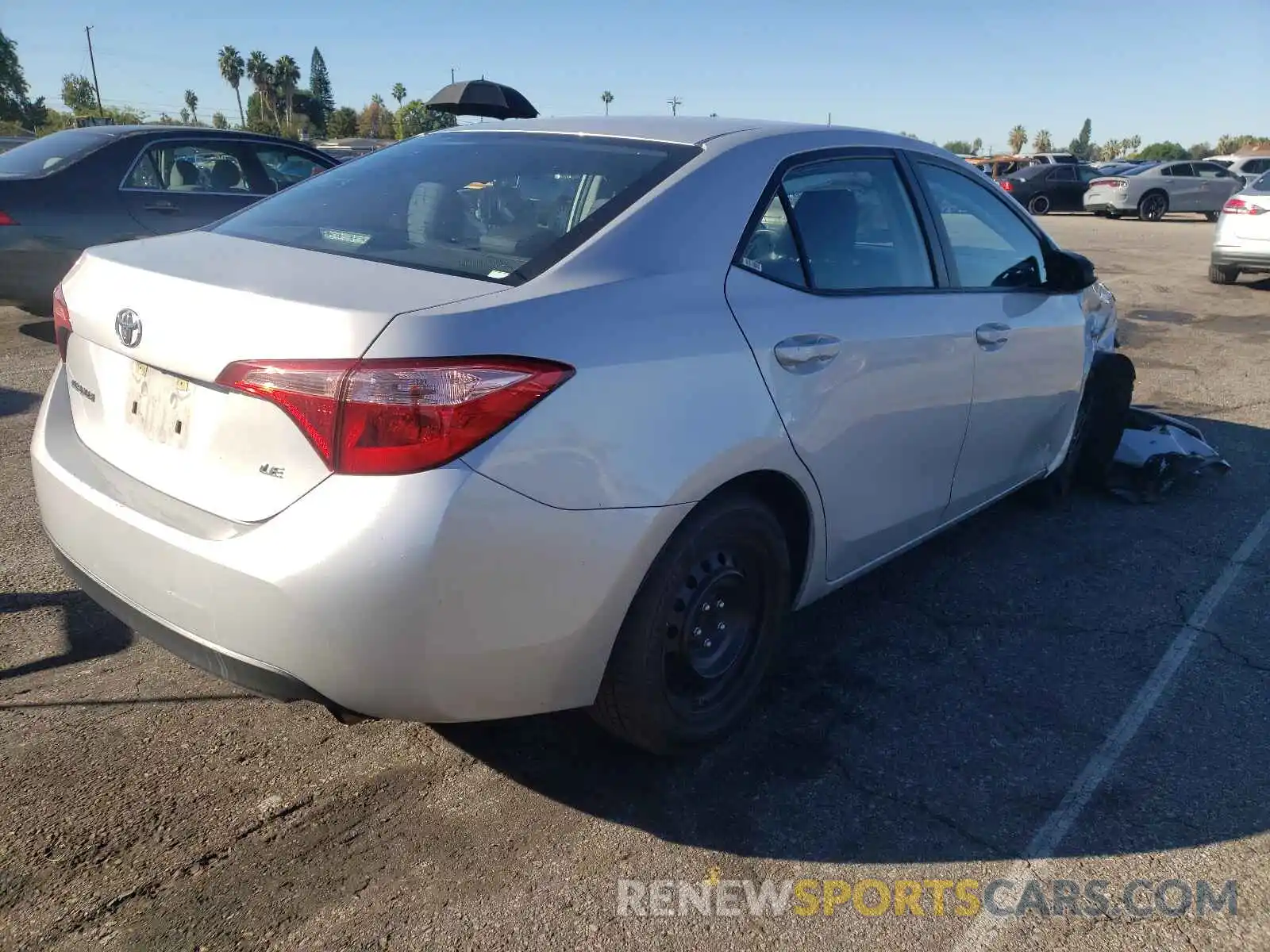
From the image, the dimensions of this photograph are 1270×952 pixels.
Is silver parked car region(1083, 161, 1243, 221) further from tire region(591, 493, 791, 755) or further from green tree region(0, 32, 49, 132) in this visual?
green tree region(0, 32, 49, 132)

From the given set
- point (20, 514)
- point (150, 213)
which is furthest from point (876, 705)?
point (150, 213)

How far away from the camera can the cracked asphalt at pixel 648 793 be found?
223 centimetres

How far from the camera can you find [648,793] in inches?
105

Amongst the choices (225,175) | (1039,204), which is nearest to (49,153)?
(225,175)

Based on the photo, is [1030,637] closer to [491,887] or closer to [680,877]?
[680,877]

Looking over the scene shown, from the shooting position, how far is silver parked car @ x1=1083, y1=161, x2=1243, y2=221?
26141 millimetres

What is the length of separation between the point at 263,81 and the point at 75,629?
12210 cm

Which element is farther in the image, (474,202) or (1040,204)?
(1040,204)

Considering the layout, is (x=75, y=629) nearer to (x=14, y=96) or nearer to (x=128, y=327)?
(x=128, y=327)

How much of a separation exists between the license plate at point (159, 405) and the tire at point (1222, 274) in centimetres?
1379

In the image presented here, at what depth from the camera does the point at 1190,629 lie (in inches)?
145

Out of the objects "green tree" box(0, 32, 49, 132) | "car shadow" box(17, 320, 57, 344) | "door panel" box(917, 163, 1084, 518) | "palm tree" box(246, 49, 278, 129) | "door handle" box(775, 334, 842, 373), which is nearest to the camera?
"door handle" box(775, 334, 842, 373)

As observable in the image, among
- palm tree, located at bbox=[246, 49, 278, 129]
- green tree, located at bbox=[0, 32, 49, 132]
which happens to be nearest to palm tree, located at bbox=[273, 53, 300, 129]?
palm tree, located at bbox=[246, 49, 278, 129]

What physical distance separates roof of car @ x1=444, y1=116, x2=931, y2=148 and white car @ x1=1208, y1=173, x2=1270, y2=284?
1071cm
